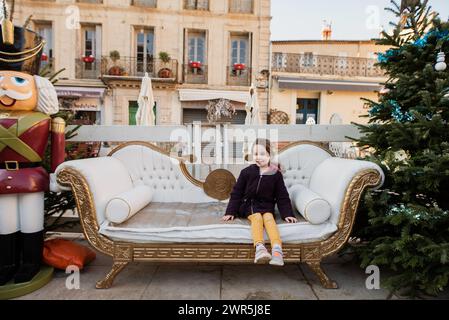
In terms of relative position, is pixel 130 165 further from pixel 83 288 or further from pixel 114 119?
pixel 114 119

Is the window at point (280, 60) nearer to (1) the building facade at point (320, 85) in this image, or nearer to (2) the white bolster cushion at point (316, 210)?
(1) the building facade at point (320, 85)

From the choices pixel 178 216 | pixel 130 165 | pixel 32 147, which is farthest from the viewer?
pixel 130 165

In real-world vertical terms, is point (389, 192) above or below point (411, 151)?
below

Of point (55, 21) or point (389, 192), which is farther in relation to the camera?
point (55, 21)

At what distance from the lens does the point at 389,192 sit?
96.4 inches

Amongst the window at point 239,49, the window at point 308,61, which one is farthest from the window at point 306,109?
the window at point 239,49

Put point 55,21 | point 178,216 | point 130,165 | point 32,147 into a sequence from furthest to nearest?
point 55,21 → point 130,165 → point 178,216 → point 32,147

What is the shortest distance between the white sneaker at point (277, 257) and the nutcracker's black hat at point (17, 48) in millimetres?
2312

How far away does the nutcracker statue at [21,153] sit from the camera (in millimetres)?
2129

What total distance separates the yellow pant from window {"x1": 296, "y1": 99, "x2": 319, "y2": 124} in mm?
13004

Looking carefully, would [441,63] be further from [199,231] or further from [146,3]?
[146,3]

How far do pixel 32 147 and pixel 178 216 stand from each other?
122 cm
